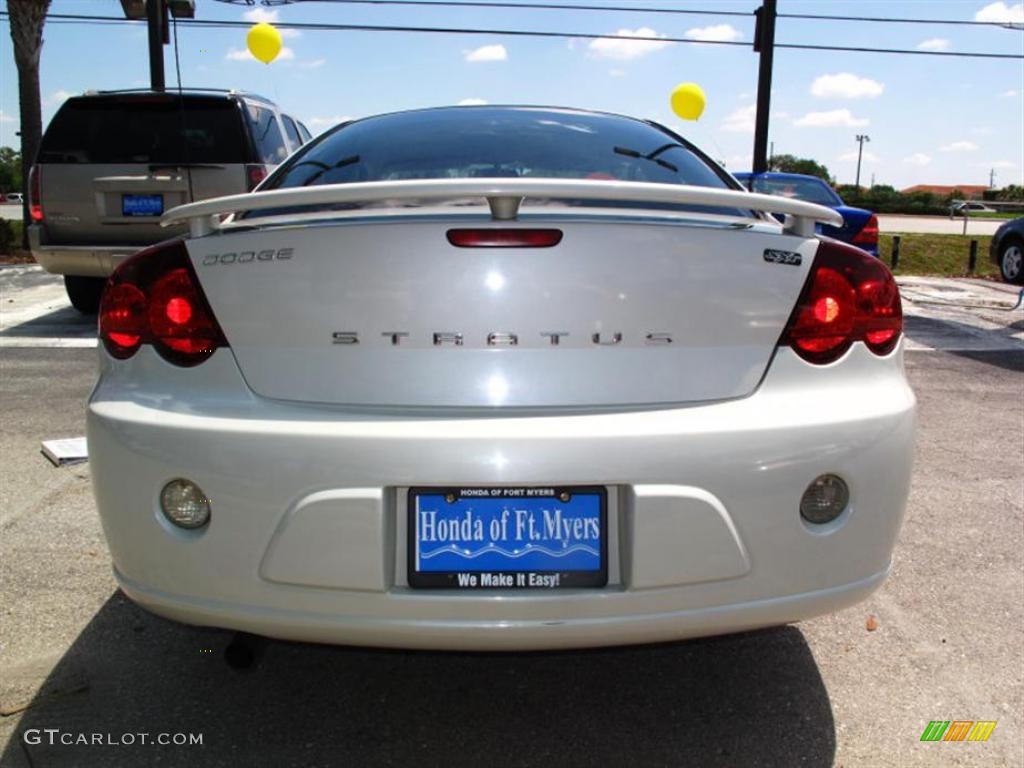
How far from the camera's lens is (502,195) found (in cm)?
176

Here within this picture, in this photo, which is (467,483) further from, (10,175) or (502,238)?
(10,175)

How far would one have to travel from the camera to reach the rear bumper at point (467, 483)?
5.63 feet

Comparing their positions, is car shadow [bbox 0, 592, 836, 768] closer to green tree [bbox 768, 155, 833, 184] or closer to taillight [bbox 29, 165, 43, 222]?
taillight [bbox 29, 165, 43, 222]

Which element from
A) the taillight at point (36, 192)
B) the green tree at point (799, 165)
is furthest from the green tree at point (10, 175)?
the taillight at point (36, 192)

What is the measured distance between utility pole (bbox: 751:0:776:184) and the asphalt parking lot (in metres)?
14.8

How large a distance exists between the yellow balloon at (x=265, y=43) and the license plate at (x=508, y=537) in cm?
882

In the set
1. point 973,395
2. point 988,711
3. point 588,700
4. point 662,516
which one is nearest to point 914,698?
point 988,711

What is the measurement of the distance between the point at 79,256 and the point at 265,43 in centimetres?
350

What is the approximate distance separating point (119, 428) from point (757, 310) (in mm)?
1305

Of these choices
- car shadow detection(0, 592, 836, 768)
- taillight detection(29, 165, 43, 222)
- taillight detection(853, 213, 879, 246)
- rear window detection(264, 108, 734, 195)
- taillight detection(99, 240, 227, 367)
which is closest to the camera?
taillight detection(99, 240, 227, 367)

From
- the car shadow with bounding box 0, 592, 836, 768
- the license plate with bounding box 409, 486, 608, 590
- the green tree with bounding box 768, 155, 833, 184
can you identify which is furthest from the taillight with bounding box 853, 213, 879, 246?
the green tree with bounding box 768, 155, 833, 184

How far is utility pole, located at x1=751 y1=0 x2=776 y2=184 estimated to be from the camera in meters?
16.7

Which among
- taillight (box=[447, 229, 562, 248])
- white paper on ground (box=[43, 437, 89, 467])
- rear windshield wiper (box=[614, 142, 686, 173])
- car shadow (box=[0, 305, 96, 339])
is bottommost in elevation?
car shadow (box=[0, 305, 96, 339])

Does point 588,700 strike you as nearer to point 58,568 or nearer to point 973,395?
point 58,568
